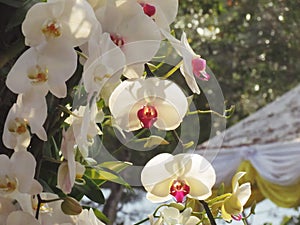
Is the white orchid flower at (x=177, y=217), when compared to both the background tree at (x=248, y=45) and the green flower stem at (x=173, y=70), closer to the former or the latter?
the green flower stem at (x=173, y=70)

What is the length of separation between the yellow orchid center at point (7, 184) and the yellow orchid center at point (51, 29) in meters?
0.07

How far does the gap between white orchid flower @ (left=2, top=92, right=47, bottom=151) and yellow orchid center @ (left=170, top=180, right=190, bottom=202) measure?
0.08 metres

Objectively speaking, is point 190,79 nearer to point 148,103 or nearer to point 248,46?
point 148,103

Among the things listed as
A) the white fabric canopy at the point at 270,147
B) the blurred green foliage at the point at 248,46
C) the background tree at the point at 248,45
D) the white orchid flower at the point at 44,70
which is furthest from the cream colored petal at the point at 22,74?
the blurred green foliage at the point at 248,46

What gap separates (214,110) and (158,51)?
0.04 metres

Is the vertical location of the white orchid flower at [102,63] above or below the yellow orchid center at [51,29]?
below

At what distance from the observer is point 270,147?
3.03m

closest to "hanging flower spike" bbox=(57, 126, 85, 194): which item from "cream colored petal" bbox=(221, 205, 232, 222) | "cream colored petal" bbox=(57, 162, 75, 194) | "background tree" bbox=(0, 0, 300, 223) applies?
"cream colored petal" bbox=(57, 162, 75, 194)

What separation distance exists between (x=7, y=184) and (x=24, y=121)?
0.03 metres

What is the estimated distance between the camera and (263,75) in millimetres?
4094

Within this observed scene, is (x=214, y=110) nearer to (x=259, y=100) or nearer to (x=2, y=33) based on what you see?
(x=2, y=33)

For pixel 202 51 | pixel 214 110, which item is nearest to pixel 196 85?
pixel 214 110

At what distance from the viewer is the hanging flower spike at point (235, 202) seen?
0.38 metres

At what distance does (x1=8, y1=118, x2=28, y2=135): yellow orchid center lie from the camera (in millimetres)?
312
